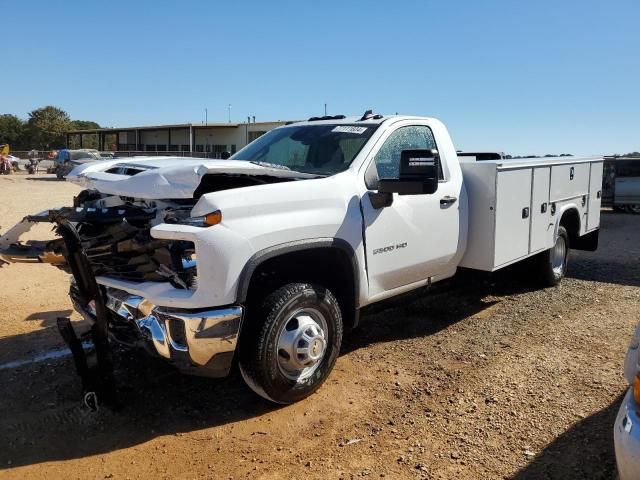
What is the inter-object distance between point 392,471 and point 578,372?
214 cm

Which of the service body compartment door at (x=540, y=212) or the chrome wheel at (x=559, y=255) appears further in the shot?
the chrome wheel at (x=559, y=255)

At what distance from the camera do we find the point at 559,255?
24.6 feet

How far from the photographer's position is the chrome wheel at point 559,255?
7.33m

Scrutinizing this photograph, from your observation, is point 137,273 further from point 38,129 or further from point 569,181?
point 38,129

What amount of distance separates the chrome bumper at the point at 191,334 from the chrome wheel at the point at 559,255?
515 centimetres

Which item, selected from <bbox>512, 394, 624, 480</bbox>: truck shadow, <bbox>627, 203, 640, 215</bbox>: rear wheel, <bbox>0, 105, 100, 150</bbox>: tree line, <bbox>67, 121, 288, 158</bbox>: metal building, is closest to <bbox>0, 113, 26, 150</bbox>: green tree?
<bbox>0, 105, 100, 150</bbox>: tree line

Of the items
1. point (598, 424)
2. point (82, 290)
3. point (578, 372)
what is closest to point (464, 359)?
point (578, 372)

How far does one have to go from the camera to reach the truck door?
4.41 metres

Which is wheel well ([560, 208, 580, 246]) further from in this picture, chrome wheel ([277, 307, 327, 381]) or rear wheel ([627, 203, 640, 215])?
rear wheel ([627, 203, 640, 215])

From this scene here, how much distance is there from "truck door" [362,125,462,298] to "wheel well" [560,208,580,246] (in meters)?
2.85

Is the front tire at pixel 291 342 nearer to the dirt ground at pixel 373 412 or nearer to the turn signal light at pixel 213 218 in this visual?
the dirt ground at pixel 373 412

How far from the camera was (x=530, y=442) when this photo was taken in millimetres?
3521

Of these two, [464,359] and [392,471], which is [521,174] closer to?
[464,359]

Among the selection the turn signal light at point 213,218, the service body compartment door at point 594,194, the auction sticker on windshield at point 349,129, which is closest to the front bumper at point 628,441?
the turn signal light at point 213,218
